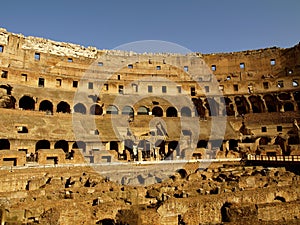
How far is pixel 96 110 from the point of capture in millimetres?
39406

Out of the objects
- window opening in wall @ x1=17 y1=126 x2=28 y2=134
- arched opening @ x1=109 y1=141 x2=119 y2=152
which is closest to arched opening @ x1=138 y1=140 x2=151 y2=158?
arched opening @ x1=109 y1=141 x2=119 y2=152

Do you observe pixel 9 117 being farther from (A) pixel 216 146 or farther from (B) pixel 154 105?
(A) pixel 216 146

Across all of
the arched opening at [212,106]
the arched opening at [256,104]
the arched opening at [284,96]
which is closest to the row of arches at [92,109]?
the arched opening at [212,106]

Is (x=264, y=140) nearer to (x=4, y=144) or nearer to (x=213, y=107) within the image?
(x=213, y=107)

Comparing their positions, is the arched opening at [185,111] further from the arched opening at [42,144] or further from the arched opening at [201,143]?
the arched opening at [42,144]

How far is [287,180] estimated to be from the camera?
15.2 metres

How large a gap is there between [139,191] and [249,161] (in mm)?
17721

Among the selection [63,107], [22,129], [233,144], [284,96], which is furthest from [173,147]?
[284,96]

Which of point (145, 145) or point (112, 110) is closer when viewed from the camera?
point (145, 145)

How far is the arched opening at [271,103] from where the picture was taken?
4044 cm

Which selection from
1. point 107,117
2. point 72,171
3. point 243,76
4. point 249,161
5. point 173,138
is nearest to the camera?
point 72,171

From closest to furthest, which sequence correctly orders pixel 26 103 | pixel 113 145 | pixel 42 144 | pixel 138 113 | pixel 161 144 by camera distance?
pixel 42 144, pixel 113 145, pixel 161 144, pixel 26 103, pixel 138 113

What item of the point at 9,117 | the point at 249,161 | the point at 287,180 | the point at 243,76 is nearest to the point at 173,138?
the point at 249,161

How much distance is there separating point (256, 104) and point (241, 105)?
7.84 ft
